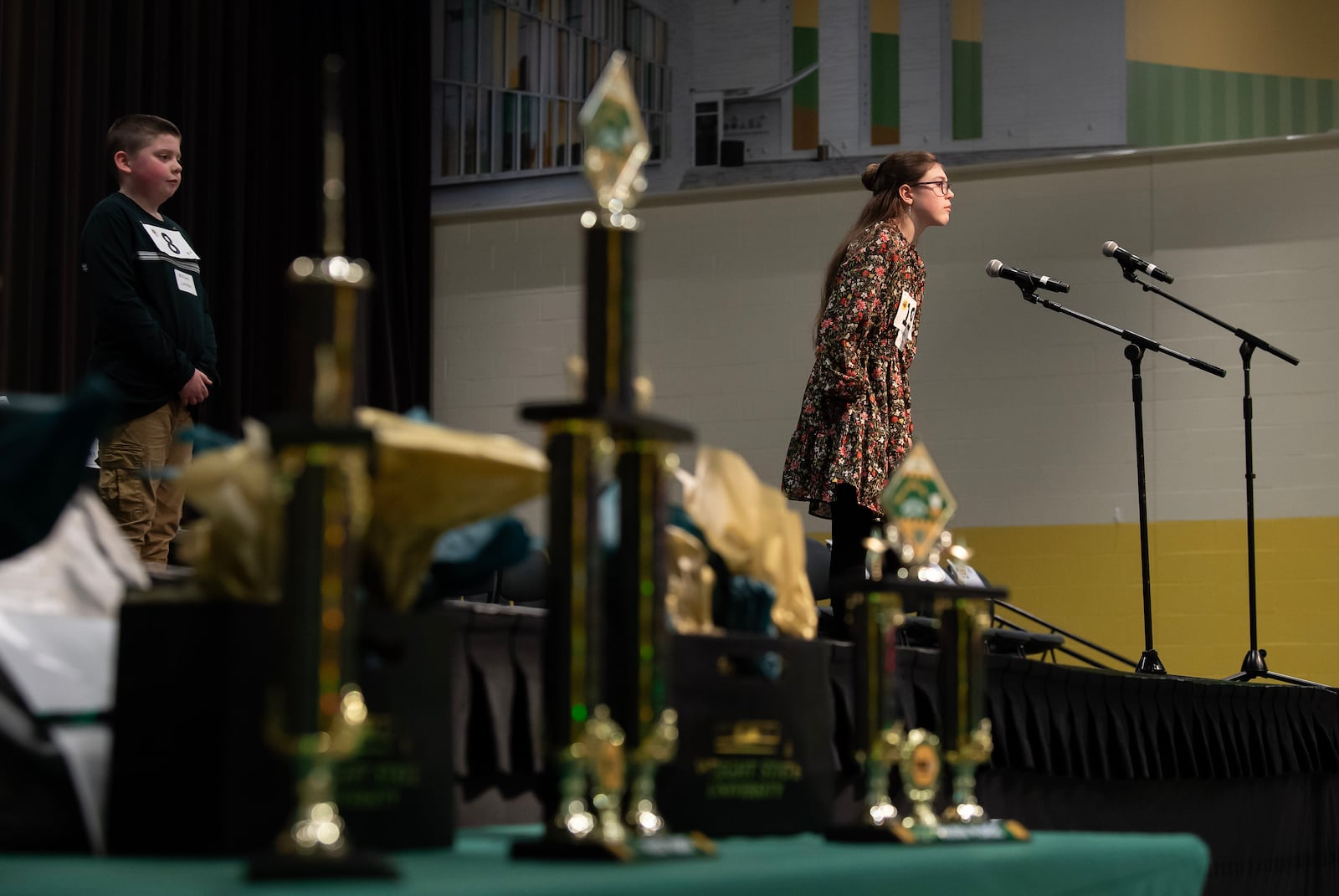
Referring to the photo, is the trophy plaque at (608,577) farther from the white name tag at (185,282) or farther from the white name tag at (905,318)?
the white name tag at (185,282)

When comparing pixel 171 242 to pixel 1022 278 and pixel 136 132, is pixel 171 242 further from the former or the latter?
pixel 1022 278

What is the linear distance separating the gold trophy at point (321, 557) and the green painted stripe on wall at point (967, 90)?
549 cm

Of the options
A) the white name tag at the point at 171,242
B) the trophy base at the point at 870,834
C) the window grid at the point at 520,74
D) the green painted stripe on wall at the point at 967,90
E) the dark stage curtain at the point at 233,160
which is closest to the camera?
the trophy base at the point at 870,834

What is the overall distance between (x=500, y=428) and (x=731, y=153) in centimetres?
146

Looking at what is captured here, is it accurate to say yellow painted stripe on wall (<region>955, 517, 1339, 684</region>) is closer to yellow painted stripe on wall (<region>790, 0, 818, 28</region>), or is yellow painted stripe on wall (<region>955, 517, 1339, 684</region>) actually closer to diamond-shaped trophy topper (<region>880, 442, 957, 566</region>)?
yellow painted stripe on wall (<region>790, 0, 818, 28</region>)

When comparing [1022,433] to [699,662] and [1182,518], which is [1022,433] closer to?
[1182,518]

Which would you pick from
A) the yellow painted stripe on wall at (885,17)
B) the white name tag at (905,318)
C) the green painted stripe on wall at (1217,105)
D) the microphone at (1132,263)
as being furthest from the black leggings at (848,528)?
the yellow painted stripe on wall at (885,17)

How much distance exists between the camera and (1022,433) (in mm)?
5703

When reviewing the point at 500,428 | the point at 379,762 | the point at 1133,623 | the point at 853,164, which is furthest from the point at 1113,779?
the point at 500,428

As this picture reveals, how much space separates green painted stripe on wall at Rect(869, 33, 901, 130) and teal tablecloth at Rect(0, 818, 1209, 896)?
5168 millimetres

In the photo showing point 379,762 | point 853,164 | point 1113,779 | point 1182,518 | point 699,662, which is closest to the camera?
point 379,762

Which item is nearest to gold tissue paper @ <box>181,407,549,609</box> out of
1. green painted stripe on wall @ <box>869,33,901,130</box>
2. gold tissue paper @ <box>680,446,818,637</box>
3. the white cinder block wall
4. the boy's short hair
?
gold tissue paper @ <box>680,446,818,637</box>

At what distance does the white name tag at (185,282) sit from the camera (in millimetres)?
3598

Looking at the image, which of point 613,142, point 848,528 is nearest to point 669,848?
point 613,142
